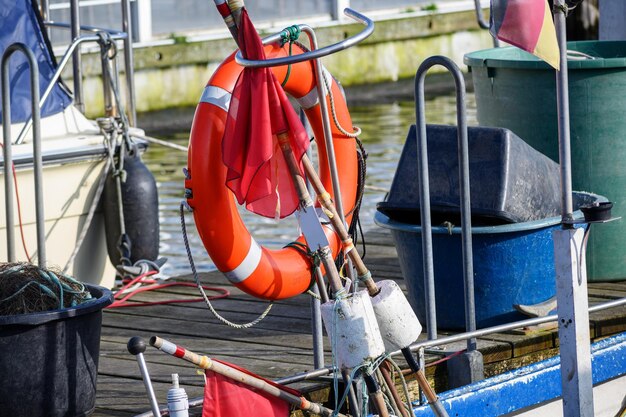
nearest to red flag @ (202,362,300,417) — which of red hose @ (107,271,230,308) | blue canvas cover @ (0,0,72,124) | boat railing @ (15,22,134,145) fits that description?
red hose @ (107,271,230,308)

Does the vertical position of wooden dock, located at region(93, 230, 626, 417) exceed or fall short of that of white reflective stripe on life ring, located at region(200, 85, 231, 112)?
it falls short

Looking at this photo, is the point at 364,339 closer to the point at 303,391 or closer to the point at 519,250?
the point at 303,391

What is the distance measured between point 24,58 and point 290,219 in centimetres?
365

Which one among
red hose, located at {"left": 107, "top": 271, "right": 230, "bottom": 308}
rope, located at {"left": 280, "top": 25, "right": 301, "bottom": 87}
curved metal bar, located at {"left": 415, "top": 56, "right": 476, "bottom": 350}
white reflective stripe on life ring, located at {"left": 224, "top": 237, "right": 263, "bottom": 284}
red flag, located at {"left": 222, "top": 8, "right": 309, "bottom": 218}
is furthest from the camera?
red hose, located at {"left": 107, "top": 271, "right": 230, "bottom": 308}

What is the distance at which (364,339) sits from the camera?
3.41 m

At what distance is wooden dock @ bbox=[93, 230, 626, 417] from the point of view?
4320mm

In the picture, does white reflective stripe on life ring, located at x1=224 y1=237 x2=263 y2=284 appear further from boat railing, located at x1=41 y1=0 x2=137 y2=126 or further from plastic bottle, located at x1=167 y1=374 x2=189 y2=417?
boat railing, located at x1=41 y1=0 x2=137 y2=126

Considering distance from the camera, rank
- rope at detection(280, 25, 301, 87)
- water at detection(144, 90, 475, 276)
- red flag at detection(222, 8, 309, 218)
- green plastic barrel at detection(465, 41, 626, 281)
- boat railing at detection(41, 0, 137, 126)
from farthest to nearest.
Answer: water at detection(144, 90, 475, 276)
boat railing at detection(41, 0, 137, 126)
green plastic barrel at detection(465, 41, 626, 281)
rope at detection(280, 25, 301, 87)
red flag at detection(222, 8, 309, 218)

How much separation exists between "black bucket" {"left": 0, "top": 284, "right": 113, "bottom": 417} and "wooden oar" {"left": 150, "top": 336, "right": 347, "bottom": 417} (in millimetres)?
363

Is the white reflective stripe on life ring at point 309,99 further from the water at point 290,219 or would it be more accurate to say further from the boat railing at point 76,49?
the water at point 290,219

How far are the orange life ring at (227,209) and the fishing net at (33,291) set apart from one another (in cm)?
43

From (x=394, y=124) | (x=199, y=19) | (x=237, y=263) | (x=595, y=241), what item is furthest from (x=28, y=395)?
(x=199, y=19)

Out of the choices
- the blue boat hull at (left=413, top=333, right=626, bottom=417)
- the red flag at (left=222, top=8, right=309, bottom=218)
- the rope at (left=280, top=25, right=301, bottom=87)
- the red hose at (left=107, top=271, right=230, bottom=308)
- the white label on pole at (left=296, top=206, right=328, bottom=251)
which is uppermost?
the rope at (left=280, top=25, right=301, bottom=87)

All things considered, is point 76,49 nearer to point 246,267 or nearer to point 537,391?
point 246,267
